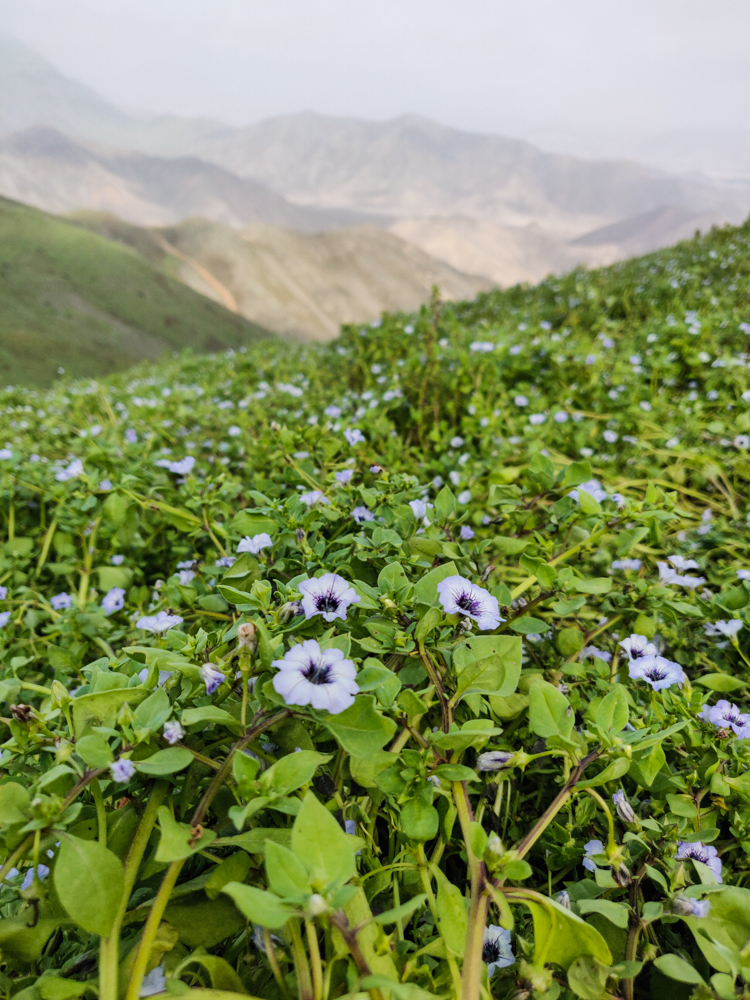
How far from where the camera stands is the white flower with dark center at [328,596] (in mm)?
797

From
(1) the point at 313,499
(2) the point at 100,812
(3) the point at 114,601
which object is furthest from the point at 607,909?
(3) the point at 114,601

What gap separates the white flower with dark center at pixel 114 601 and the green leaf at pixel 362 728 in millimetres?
1022

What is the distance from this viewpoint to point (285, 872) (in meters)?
0.55

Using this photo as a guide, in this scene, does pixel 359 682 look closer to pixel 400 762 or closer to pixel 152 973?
pixel 400 762

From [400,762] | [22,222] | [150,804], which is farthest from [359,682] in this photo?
[22,222]

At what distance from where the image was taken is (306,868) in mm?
559

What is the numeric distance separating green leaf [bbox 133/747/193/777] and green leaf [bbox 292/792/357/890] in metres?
0.16

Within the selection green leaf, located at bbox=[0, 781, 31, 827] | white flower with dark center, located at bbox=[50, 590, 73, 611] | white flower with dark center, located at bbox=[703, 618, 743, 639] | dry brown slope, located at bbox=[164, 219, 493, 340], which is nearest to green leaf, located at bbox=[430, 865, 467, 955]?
green leaf, located at bbox=[0, 781, 31, 827]

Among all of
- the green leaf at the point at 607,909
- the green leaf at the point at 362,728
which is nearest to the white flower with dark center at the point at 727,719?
the green leaf at the point at 607,909

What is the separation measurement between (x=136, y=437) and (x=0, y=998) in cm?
218

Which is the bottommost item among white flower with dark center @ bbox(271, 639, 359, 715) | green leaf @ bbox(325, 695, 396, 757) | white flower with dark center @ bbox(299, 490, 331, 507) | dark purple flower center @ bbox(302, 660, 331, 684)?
white flower with dark center @ bbox(299, 490, 331, 507)

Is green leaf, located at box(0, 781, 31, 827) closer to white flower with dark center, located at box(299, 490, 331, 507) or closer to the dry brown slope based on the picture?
white flower with dark center, located at box(299, 490, 331, 507)

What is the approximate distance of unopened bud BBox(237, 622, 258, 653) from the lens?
669mm

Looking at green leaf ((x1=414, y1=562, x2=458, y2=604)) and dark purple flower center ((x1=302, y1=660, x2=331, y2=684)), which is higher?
green leaf ((x1=414, y1=562, x2=458, y2=604))
